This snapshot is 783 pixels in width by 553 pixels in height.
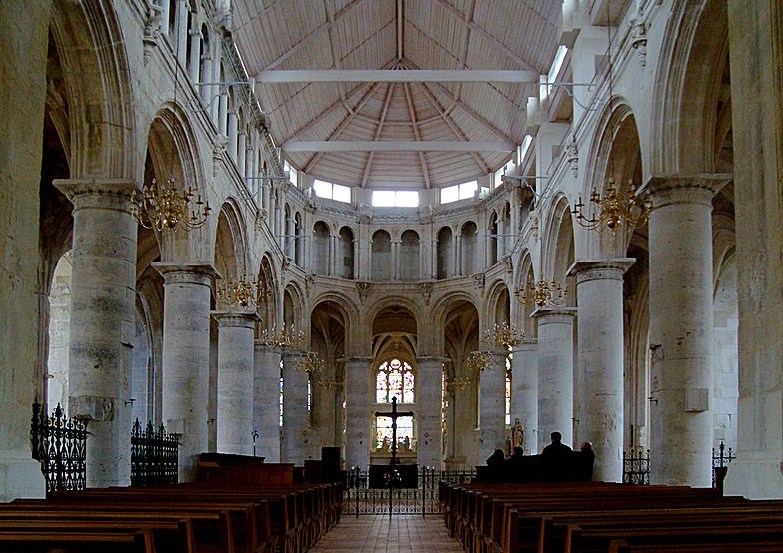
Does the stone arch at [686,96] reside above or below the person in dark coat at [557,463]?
above

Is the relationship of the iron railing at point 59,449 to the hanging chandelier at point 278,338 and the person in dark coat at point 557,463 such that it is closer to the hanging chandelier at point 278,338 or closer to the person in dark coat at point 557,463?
the person in dark coat at point 557,463

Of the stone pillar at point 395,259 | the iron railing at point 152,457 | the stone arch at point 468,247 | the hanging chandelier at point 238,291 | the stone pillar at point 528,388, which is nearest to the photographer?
the iron railing at point 152,457

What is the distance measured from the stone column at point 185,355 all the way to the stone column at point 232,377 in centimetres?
648

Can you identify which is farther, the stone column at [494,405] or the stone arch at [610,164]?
the stone column at [494,405]

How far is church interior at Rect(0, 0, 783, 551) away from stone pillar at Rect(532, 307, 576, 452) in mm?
75

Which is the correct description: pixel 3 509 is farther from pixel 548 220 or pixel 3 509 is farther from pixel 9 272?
pixel 548 220

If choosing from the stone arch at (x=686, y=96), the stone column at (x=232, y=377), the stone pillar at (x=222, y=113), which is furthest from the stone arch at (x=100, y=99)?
the stone column at (x=232, y=377)

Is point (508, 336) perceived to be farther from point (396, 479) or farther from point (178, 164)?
point (178, 164)

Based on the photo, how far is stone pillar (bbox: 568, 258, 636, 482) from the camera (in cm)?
2156

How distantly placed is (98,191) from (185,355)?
6.75 meters

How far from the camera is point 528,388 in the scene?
33.8m

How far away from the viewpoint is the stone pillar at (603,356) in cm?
2156

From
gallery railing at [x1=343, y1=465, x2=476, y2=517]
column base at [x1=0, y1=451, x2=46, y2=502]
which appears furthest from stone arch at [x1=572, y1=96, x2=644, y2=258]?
column base at [x1=0, y1=451, x2=46, y2=502]

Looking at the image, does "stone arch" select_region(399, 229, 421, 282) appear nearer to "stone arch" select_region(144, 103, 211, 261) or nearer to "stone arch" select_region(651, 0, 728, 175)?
"stone arch" select_region(144, 103, 211, 261)
